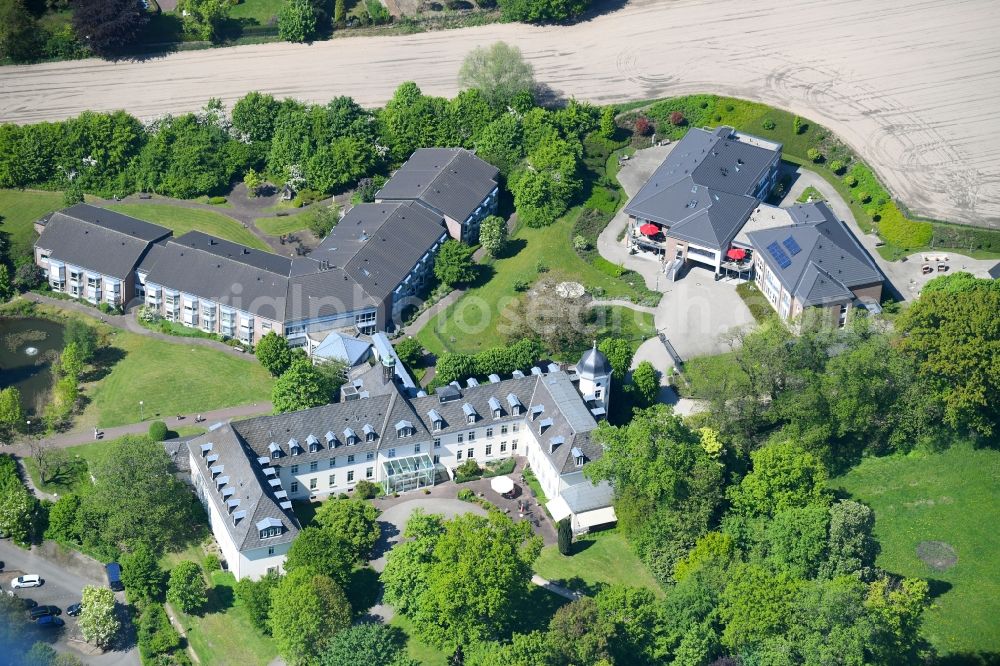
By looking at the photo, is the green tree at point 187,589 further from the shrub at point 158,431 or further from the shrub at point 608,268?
the shrub at point 608,268

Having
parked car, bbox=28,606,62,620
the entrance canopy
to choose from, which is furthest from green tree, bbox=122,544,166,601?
the entrance canopy

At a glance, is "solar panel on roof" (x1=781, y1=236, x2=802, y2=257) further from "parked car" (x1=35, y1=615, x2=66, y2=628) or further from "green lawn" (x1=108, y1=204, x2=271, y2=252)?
"parked car" (x1=35, y1=615, x2=66, y2=628)

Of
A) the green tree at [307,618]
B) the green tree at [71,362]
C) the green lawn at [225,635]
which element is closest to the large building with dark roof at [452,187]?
the green tree at [71,362]

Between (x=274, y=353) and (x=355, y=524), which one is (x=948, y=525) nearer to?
(x=355, y=524)

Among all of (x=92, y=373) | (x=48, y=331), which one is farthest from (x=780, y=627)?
(x=48, y=331)

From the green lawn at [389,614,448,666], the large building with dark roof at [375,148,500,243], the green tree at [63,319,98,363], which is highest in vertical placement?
the large building with dark roof at [375,148,500,243]

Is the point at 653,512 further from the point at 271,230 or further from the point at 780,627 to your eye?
the point at 271,230
